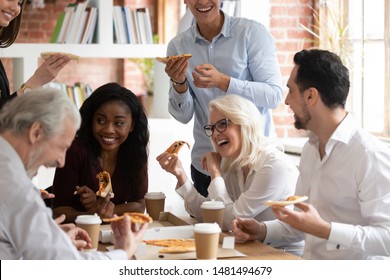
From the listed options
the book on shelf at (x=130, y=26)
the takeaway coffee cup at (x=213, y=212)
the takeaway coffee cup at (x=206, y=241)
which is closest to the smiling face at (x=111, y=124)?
the takeaway coffee cup at (x=213, y=212)

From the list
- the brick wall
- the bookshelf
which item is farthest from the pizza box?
the brick wall

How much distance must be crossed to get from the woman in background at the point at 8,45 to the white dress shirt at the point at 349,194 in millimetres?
1434

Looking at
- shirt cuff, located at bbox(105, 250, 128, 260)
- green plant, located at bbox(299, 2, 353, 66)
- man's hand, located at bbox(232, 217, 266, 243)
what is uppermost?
green plant, located at bbox(299, 2, 353, 66)

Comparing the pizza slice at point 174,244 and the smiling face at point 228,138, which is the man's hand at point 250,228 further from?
the smiling face at point 228,138

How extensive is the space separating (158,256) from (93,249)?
21cm

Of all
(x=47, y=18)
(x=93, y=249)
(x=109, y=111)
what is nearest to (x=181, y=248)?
(x=93, y=249)

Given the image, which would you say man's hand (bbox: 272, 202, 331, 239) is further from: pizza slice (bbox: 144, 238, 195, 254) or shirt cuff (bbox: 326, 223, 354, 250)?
pizza slice (bbox: 144, 238, 195, 254)

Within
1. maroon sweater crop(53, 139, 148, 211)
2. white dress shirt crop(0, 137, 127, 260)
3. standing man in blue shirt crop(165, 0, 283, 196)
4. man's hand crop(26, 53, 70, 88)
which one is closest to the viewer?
white dress shirt crop(0, 137, 127, 260)

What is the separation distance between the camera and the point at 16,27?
11.7ft

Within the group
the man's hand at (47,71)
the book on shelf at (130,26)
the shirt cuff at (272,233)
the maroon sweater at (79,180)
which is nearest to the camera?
the shirt cuff at (272,233)

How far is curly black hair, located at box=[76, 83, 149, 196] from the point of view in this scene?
3525 millimetres

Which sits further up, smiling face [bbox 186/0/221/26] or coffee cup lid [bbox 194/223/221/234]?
smiling face [bbox 186/0/221/26]

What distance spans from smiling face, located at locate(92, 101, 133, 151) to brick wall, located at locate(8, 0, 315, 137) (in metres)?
2.74

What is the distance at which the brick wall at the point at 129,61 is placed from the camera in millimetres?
6020
